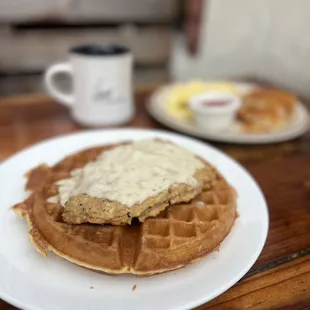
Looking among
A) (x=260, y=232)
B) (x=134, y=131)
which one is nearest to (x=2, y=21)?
(x=134, y=131)

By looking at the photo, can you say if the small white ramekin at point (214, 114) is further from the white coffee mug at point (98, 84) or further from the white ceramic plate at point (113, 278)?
the white ceramic plate at point (113, 278)

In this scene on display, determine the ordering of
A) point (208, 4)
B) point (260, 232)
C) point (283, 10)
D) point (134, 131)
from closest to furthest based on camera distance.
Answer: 1. point (260, 232)
2. point (134, 131)
3. point (283, 10)
4. point (208, 4)

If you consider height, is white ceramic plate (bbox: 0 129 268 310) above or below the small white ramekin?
above

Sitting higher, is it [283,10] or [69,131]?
[283,10]

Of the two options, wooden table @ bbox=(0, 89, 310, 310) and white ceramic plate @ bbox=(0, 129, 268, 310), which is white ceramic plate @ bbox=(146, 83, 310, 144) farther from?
white ceramic plate @ bbox=(0, 129, 268, 310)

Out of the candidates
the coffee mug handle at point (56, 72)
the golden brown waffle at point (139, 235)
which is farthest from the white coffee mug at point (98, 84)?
the golden brown waffle at point (139, 235)

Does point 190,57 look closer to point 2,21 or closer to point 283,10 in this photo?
point 283,10

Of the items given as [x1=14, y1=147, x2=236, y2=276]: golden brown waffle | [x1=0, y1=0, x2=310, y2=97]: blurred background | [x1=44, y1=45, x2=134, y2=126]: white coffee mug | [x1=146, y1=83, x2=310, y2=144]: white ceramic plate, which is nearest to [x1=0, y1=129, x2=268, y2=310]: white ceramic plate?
[x1=14, y1=147, x2=236, y2=276]: golden brown waffle
